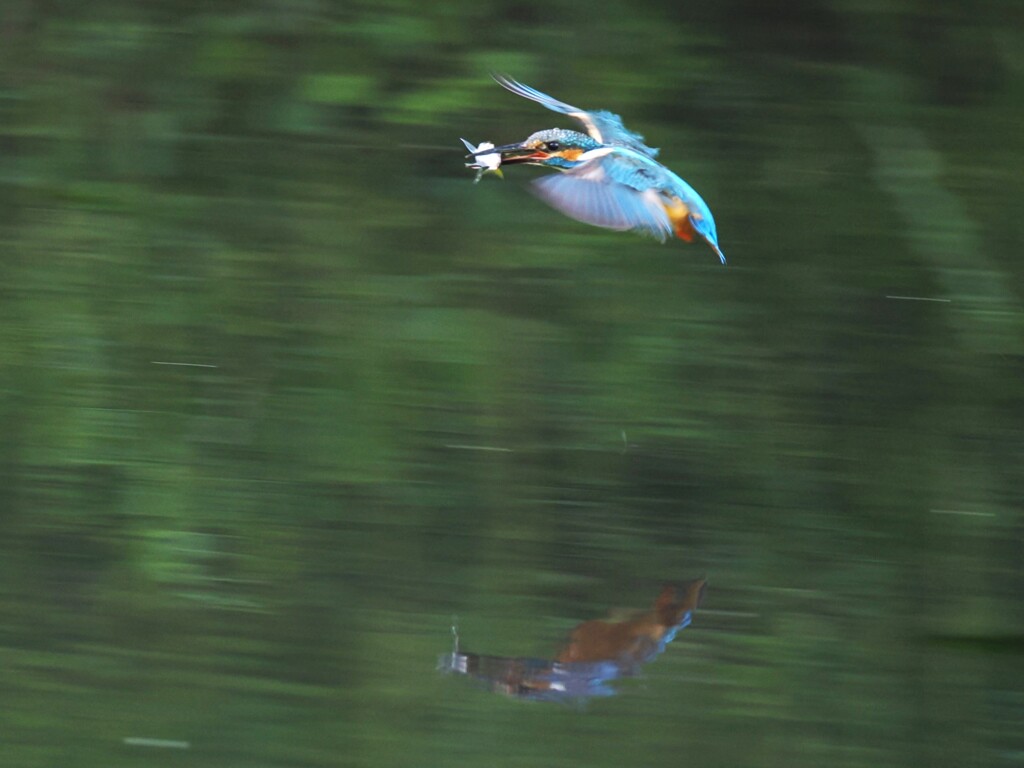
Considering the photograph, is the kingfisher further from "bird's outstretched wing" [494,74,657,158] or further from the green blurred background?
the green blurred background

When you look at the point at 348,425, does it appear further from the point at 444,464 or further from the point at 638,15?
the point at 638,15

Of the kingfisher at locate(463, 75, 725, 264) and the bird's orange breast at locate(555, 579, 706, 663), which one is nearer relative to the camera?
the kingfisher at locate(463, 75, 725, 264)

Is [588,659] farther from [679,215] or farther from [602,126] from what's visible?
[602,126]

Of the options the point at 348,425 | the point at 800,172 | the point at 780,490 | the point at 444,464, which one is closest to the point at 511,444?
the point at 444,464

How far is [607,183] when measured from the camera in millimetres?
2350

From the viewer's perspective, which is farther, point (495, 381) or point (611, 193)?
point (495, 381)

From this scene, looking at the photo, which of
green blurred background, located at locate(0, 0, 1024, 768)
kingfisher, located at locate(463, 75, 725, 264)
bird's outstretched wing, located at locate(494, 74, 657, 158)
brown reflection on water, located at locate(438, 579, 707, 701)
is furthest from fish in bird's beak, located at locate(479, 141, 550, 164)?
brown reflection on water, located at locate(438, 579, 707, 701)

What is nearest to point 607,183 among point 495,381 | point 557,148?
point 557,148

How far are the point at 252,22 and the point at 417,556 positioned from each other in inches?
53.6

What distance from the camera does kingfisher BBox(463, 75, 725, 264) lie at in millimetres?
2312

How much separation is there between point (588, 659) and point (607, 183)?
87cm

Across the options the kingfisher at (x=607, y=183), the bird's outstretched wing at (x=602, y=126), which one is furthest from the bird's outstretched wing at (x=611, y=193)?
the bird's outstretched wing at (x=602, y=126)

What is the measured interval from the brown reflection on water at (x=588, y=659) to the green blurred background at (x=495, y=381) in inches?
1.5

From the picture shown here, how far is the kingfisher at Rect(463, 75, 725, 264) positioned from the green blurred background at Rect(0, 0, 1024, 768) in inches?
22.3
